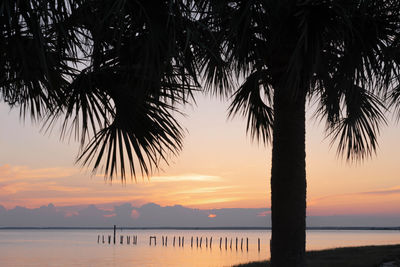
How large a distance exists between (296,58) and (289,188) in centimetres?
231

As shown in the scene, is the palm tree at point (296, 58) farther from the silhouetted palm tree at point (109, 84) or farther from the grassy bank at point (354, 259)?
the grassy bank at point (354, 259)

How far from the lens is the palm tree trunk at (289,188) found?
791 cm

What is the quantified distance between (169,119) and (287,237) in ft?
8.91

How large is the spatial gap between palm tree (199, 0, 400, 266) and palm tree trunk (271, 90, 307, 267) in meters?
0.01

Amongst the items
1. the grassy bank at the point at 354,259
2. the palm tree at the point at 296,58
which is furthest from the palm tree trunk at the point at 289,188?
the grassy bank at the point at 354,259

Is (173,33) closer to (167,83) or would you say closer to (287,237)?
(167,83)

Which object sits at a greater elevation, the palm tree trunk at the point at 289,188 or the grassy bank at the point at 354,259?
the palm tree trunk at the point at 289,188

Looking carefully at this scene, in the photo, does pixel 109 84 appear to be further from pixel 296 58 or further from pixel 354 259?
pixel 354 259

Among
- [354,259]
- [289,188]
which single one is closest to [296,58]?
[289,188]

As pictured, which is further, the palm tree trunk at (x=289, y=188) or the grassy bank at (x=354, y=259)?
the grassy bank at (x=354, y=259)

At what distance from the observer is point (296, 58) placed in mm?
6336

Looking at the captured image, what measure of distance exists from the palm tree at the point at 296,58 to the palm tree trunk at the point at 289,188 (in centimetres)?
1

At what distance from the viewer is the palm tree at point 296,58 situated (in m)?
6.52

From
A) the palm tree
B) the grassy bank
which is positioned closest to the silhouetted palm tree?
the palm tree
